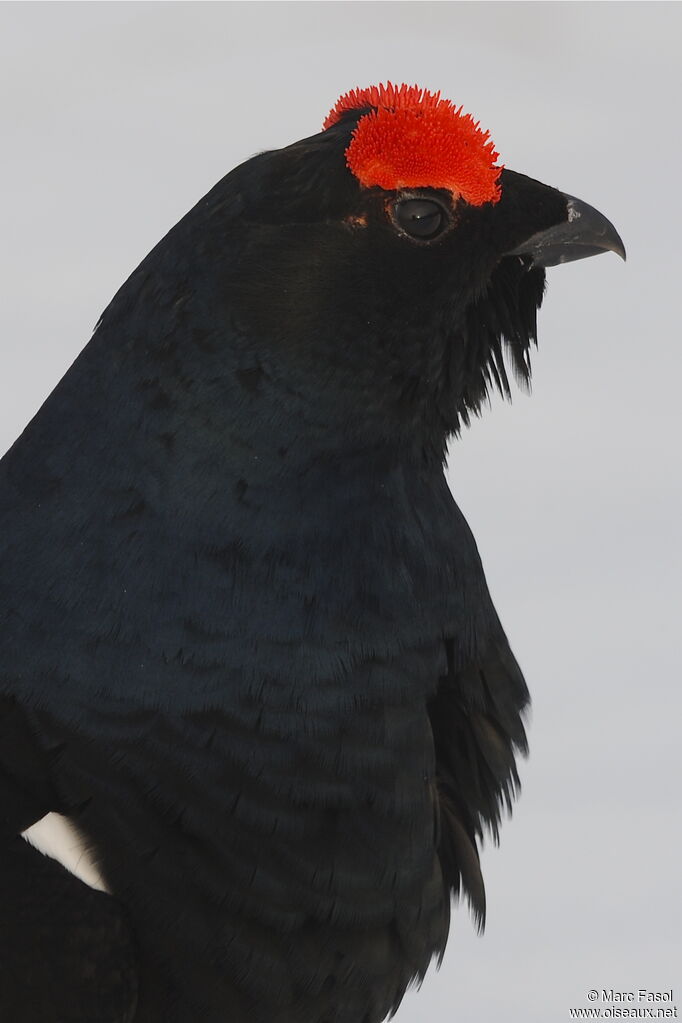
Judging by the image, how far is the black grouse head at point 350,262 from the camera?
170cm

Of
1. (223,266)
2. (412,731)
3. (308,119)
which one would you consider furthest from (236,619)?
(308,119)

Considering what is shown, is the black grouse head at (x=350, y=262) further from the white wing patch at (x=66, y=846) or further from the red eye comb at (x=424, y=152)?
the white wing patch at (x=66, y=846)

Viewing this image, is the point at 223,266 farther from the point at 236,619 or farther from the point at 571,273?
the point at 571,273

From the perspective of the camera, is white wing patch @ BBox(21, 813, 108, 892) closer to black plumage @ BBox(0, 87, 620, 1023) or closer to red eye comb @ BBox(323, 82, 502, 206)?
black plumage @ BBox(0, 87, 620, 1023)

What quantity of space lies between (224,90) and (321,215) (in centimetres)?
302

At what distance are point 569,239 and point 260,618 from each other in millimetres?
501

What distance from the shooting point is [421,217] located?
1.74m

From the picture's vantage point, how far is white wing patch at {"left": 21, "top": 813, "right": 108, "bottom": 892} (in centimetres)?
158

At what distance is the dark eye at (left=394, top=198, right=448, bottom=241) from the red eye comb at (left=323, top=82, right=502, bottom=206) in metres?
0.02

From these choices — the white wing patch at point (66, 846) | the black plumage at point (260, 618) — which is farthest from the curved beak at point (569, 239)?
the white wing patch at point (66, 846)

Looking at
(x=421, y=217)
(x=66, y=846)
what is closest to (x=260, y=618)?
(x=66, y=846)

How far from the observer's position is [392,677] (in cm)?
168

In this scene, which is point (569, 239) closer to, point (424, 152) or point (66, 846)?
point (424, 152)

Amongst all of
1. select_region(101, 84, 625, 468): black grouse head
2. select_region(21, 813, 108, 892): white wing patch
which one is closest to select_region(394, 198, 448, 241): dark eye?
select_region(101, 84, 625, 468): black grouse head
